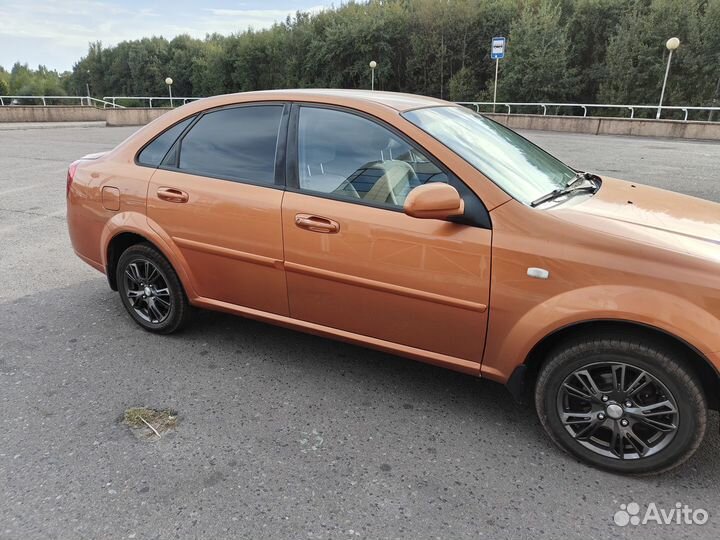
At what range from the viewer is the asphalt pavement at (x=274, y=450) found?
2.15 meters

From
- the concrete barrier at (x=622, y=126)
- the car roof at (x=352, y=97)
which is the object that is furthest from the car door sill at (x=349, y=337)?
the concrete barrier at (x=622, y=126)

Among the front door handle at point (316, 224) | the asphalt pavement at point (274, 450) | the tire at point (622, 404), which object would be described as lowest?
the asphalt pavement at point (274, 450)

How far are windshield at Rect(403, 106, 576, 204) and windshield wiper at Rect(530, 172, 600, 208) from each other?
3 cm

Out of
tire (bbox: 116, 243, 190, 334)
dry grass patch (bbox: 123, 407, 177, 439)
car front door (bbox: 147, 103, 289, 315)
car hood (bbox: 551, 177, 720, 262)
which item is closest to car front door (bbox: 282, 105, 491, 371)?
car front door (bbox: 147, 103, 289, 315)

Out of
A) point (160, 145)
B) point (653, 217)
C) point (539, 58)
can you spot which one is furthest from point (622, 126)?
point (539, 58)

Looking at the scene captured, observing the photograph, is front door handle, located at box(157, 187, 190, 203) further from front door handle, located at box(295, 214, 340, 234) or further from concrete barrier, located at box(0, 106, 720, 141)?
concrete barrier, located at box(0, 106, 720, 141)

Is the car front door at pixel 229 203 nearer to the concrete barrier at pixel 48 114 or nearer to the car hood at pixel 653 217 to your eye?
the car hood at pixel 653 217

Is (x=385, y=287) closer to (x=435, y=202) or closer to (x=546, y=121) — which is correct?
(x=435, y=202)

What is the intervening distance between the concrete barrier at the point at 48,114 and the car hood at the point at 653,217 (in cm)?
3297

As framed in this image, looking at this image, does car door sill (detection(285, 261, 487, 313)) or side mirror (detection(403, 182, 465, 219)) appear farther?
car door sill (detection(285, 261, 487, 313))

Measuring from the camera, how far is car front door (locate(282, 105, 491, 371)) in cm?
258

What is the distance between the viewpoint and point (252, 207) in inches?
121

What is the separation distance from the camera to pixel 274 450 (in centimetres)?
258

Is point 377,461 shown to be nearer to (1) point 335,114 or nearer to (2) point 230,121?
(1) point 335,114
